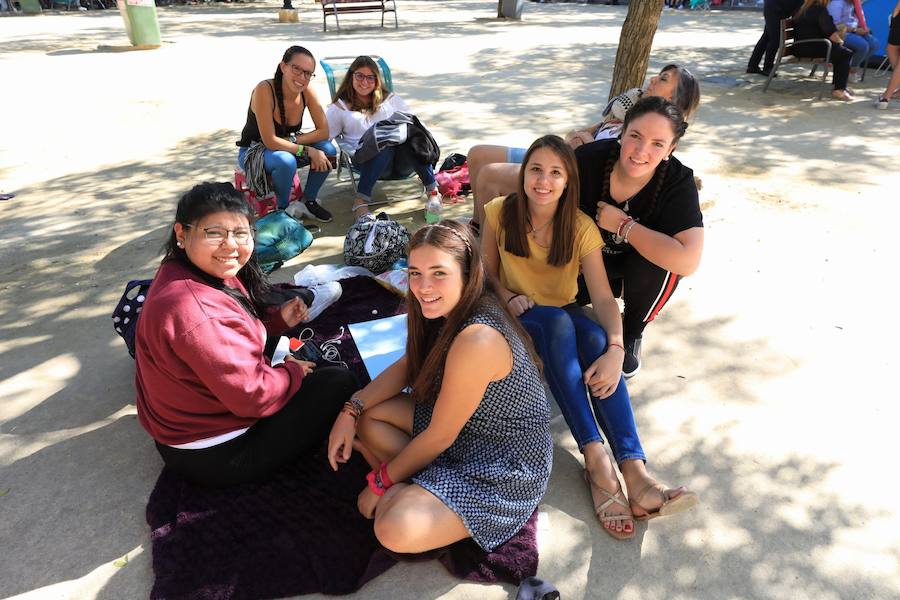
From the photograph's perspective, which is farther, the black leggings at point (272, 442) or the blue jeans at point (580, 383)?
the blue jeans at point (580, 383)

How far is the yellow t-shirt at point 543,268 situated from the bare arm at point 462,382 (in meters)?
0.82

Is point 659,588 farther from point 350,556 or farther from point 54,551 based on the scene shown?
point 54,551

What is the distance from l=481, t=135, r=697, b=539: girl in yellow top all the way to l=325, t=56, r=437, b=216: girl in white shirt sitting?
2.07 metres

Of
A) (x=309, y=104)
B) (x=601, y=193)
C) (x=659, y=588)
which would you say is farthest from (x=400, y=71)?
(x=659, y=588)

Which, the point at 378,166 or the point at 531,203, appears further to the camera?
the point at 378,166

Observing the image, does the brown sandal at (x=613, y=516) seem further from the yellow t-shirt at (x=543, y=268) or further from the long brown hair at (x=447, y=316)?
the yellow t-shirt at (x=543, y=268)

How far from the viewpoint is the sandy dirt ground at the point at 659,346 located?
7.09 ft

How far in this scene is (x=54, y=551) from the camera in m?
2.18

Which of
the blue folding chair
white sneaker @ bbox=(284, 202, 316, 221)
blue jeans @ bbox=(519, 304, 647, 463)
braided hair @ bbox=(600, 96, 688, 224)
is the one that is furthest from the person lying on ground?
white sneaker @ bbox=(284, 202, 316, 221)

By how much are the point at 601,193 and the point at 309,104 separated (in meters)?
2.72

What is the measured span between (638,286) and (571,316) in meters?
0.48

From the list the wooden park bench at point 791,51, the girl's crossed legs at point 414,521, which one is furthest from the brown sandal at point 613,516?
the wooden park bench at point 791,51

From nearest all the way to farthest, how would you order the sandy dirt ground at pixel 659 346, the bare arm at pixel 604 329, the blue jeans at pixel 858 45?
1. the sandy dirt ground at pixel 659 346
2. the bare arm at pixel 604 329
3. the blue jeans at pixel 858 45

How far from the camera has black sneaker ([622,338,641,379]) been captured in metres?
2.94
